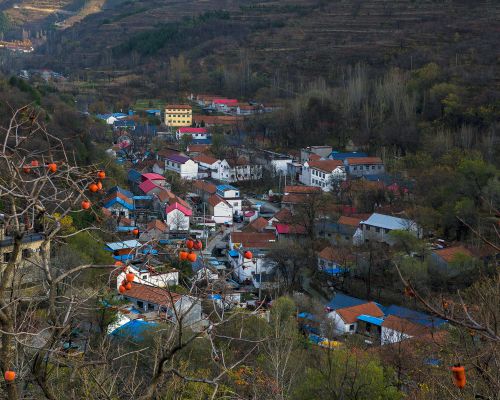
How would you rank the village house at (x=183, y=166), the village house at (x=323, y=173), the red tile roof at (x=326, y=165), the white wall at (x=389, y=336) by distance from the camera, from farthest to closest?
the village house at (x=183, y=166)
the red tile roof at (x=326, y=165)
the village house at (x=323, y=173)
the white wall at (x=389, y=336)

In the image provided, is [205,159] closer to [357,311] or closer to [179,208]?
[179,208]

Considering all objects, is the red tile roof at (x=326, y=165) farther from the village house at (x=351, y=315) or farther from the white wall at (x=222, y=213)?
the village house at (x=351, y=315)

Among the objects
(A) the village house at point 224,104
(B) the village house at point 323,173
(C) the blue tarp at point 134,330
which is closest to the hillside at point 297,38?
(A) the village house at point 224,104

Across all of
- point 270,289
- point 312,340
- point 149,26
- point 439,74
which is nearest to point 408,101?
point 439,74

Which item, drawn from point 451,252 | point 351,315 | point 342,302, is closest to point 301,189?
point 451,252

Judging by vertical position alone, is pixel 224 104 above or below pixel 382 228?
below

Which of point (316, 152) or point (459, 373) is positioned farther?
point (316, 152)

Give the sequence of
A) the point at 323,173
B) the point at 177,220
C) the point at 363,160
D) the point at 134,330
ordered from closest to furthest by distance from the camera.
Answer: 1. the point at 134,330
2. the point at 177,220
3. the point at 323,173
4. the point at 363,160

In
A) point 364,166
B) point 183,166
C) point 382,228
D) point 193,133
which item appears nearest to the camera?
point 382,228
